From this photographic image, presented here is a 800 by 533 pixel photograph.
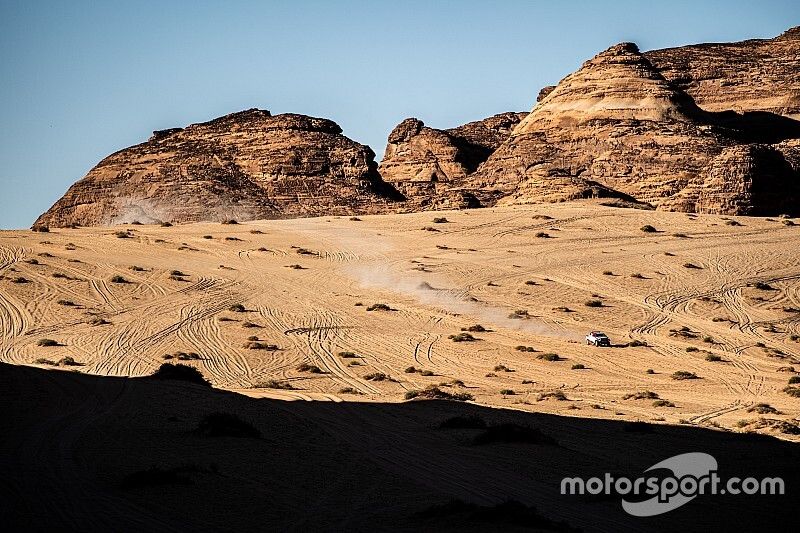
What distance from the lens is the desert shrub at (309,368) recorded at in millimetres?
32469

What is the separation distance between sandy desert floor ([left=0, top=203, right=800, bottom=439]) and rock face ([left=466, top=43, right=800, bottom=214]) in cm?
525

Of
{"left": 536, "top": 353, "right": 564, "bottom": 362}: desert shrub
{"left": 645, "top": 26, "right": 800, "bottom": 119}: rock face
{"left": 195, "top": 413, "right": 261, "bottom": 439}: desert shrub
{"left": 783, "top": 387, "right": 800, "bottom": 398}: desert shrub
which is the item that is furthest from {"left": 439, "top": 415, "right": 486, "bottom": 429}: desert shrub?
{"left": 645, "top": 26, "right": 800, "bottom": 119}: rock face

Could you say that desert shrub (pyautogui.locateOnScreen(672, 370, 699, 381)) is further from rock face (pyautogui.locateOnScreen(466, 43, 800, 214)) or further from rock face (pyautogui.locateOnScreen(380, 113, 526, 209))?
rock face (pyautogui.locateOnScreen(380, 113, 526, 209))

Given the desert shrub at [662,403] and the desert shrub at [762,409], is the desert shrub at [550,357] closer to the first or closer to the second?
the desert shrub at [662,403]

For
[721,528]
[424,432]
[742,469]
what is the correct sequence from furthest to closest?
[424,432], [742,469], [721,528]

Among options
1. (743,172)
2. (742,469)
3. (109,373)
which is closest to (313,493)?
(742,469)

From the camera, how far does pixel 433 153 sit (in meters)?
115

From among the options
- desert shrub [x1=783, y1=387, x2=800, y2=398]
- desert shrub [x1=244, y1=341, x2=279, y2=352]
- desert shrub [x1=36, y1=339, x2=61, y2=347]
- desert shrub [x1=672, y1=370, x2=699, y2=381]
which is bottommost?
desert shrub [x1=783, y1=387, x2=800, y2=398]

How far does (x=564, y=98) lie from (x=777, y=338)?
58.2m

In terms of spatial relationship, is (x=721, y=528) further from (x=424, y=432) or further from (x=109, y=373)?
(x=109, y=373)

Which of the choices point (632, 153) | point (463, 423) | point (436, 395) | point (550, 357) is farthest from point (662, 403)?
point (632, 153)

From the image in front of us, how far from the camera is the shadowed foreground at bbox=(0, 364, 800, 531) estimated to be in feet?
43.9

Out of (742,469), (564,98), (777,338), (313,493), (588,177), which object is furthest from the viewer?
(564,98)

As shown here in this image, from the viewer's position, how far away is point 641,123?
290ft
